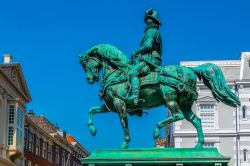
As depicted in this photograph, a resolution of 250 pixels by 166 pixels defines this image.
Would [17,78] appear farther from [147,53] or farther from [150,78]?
[150,78]

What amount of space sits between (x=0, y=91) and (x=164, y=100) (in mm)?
43194

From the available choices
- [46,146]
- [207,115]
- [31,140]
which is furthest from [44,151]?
[207,115]

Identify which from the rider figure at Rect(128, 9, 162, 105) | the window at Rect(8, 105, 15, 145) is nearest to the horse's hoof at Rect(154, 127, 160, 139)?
the rider figure at Rect(128, 9, 162, 105)

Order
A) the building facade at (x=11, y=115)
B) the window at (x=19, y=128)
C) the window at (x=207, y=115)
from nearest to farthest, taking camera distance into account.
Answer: the window at (x=207, y=115), the building facade at (x=11, y=115), the window at (x=19, y=128)

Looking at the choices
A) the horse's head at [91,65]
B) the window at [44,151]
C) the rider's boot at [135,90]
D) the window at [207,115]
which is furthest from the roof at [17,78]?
the rider's boot at [135,90]

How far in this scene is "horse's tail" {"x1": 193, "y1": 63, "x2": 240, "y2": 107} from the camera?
15180mm

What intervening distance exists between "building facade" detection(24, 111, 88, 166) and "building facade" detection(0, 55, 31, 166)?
15.4 feet

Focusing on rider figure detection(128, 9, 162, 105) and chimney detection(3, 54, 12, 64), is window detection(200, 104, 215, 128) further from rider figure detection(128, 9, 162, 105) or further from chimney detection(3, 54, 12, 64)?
rider figure detection(128, 9, 162, 105)

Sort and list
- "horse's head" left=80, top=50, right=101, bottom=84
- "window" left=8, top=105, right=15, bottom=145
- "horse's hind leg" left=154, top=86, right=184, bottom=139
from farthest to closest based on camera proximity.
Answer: "window" left=8, top=105, right=15, bottom=145 → "horse's head" left=80, top=50, right=101, bottom=84 → "horse's hind leg" left=154, top=86, right=184, bottom=139

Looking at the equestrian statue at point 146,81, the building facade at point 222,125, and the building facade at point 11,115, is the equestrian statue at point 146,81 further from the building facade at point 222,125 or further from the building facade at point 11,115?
the building facade at point 11,115

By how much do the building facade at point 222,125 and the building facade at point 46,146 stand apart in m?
20.2

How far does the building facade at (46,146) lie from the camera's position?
67.6m

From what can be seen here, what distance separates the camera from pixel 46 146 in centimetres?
7538

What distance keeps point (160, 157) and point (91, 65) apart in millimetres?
3100
